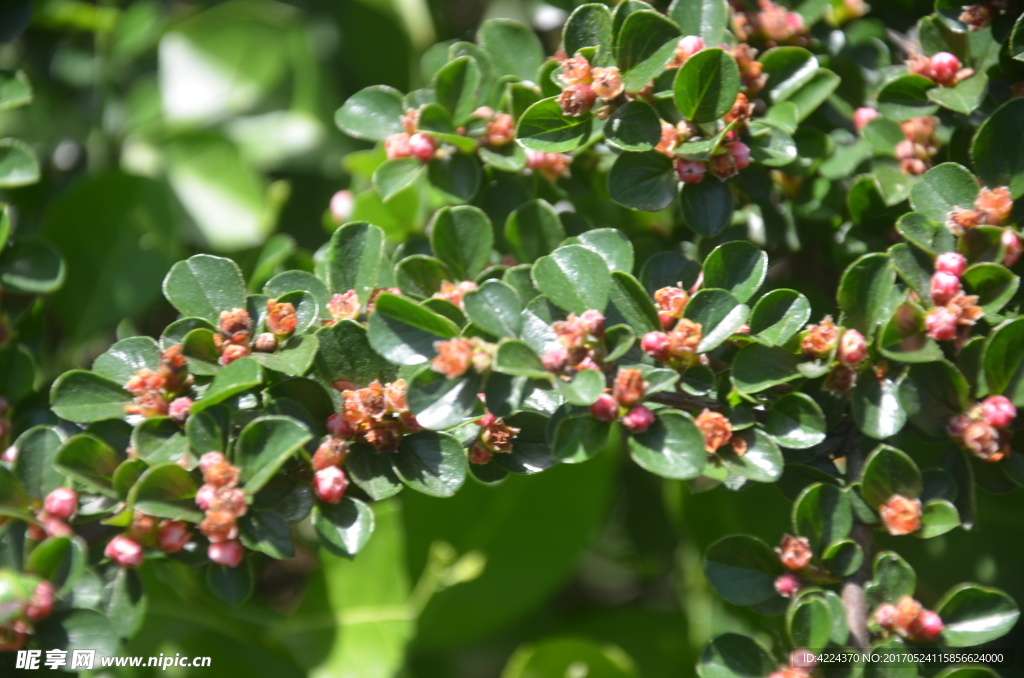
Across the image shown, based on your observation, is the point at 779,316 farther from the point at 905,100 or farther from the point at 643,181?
the point at 905,100

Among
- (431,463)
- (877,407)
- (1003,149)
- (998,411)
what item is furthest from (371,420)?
(1003,149)

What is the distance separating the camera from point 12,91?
104cm

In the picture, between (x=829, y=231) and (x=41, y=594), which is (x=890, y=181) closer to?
(x=829, y=231)

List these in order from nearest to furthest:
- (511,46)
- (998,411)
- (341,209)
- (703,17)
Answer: (998,411) < (703,17) < (511,46) < (341,209)

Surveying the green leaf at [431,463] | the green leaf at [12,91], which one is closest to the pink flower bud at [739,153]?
the green leaf at [431,463]

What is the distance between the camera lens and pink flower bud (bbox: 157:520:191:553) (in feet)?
2.79

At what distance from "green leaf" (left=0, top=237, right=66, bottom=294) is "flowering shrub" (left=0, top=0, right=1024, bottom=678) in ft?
0.80

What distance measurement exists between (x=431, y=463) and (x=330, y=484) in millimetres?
97

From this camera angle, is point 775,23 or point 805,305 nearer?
point 805,305

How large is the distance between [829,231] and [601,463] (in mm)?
553

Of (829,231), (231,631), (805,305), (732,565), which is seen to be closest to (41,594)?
(231,631)

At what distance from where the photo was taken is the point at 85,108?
1.71 m

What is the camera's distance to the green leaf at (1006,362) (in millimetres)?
801

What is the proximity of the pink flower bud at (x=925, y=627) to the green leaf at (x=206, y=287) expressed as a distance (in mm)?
743
